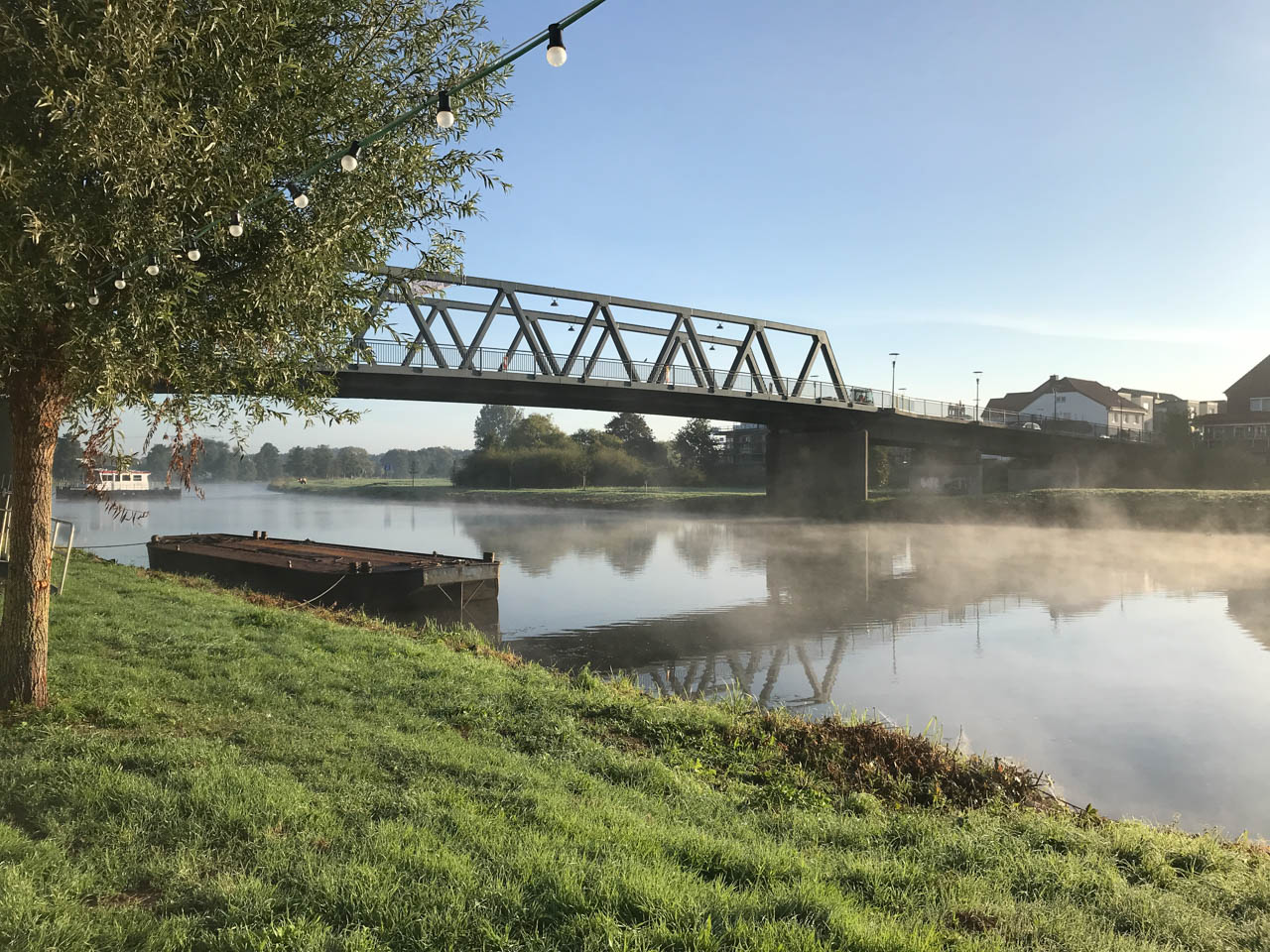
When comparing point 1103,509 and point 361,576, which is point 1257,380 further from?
point 361,576

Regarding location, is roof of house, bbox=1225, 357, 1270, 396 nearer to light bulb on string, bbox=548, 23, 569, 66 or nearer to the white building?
the white building

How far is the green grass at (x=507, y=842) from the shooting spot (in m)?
4.29

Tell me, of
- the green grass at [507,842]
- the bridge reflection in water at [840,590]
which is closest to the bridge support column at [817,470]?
the bridge reflection in water at [840,590]

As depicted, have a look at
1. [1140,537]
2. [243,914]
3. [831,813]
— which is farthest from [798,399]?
[243,914]

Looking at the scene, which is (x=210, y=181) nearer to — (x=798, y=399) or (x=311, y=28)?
(x=311, y=28)

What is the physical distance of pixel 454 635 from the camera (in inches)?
614

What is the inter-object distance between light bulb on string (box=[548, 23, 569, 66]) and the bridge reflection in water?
34.0 feet

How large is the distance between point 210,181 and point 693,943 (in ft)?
23.3

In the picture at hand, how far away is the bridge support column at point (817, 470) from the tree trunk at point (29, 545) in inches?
2005

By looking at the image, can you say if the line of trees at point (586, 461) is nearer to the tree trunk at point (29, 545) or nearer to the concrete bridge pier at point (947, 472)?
the concrete bridge pier at point (947, 472)

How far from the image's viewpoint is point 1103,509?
48344mm

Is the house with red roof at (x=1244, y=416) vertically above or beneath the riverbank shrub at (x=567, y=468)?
above

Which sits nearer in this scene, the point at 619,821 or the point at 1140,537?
the point at 619,821

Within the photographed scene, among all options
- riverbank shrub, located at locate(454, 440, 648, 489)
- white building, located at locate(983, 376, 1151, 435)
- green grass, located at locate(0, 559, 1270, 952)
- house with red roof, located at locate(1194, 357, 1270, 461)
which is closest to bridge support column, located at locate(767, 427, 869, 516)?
house with red roof, located at locate(1194, 357, 1270, 461)
